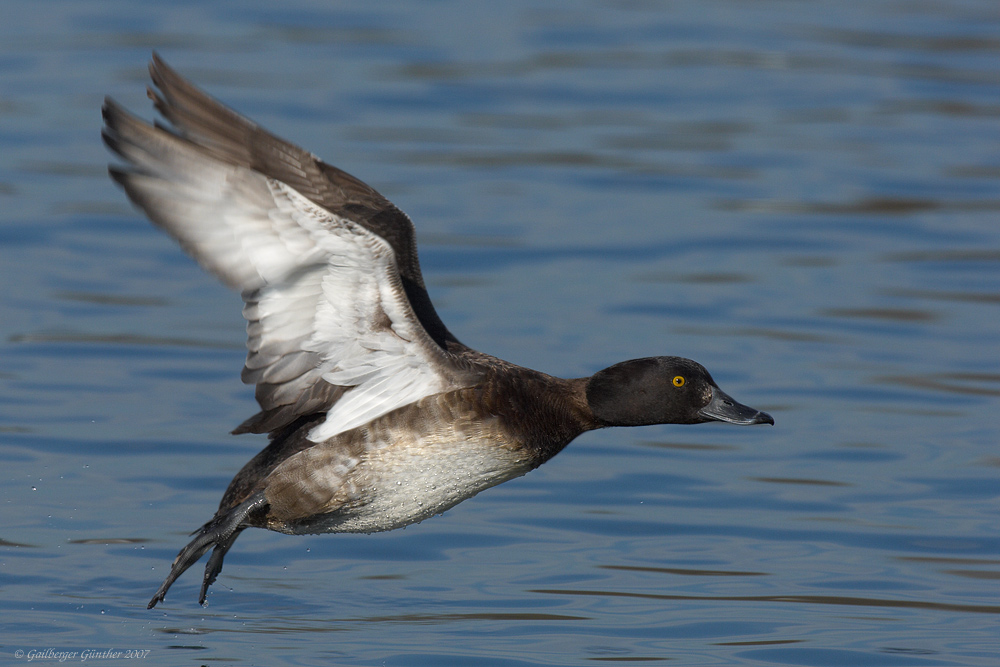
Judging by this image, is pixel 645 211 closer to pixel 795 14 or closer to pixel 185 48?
pixel 185 48

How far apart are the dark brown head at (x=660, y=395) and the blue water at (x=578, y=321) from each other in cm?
86

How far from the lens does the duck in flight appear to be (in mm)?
5984

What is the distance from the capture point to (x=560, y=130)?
1566cm

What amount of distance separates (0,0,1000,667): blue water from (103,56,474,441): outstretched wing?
3.36ft

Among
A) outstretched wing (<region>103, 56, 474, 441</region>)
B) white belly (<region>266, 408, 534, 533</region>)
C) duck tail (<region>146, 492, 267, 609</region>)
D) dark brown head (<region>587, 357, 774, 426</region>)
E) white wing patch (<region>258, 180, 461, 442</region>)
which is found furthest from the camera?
dark brown head (<region>587, 357, 774, 426</region>)

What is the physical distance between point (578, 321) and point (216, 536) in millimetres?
4711

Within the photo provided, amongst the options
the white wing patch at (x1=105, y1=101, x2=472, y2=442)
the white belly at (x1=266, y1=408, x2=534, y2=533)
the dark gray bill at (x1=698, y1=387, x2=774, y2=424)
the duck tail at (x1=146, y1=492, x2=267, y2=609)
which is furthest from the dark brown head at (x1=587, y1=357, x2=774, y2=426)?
the duck tail at (x1=146, y1=492, x2=267, y2=609)

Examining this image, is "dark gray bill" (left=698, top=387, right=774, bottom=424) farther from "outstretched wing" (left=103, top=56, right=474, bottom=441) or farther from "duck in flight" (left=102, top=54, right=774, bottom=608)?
"outstretched wing" (left=103, top=56, right=474, bottom=441)

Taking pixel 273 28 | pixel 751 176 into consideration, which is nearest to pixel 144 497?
pixel 751 176

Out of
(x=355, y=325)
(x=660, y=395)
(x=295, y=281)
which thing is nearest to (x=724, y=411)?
(x=660, y=395)

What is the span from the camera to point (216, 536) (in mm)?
6465

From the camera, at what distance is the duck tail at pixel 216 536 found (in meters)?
6.46

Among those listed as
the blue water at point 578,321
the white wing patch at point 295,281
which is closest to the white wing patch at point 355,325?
the white wing patch at point 295,281

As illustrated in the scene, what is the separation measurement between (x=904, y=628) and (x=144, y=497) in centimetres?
376
